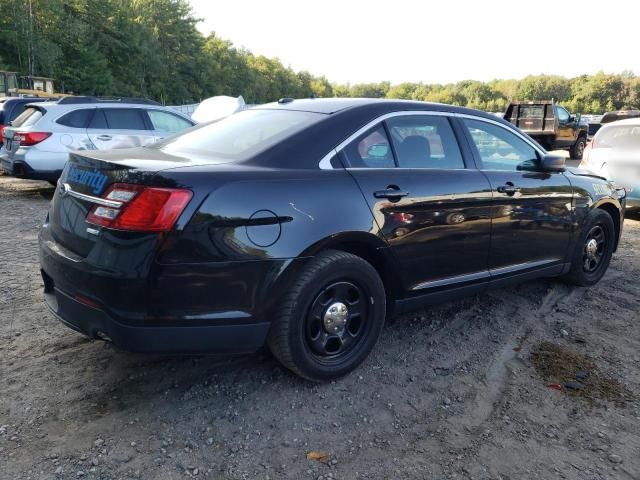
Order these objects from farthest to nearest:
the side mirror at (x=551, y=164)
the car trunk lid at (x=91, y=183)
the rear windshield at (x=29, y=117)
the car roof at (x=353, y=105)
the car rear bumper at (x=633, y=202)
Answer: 1. the rear windshield at (x=29, y=117)
2. the car rear bumper at (x=633, y=202)
3. the side mirror at (x=551, y=164)
4. the car roof at (x=353, y=105)
5. the car trunk lid at (x=91, y=183)

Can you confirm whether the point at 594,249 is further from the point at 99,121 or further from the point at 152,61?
the point at 152,61

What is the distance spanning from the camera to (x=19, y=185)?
10.6 meters

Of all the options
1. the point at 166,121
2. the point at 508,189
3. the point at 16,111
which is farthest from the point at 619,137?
the point at 16,111

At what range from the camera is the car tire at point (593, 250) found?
15.7 feet

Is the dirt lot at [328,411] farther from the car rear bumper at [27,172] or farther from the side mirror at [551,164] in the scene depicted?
the car rear bumper at [27,172]

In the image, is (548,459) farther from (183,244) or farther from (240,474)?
(183,244)

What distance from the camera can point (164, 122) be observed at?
995 cm

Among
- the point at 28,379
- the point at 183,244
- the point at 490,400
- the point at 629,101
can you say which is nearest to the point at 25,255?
the point at 28,379

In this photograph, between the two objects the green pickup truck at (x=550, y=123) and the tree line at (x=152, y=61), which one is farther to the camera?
the tree line at (x=152, y=61)

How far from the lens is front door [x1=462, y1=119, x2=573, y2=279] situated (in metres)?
3.92

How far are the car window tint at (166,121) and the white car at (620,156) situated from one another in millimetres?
6994

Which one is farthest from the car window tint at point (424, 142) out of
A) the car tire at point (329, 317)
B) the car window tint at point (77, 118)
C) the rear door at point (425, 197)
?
the car window tint at point (77, 118)

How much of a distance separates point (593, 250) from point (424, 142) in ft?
8.02

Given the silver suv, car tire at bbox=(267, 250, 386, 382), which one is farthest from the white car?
the silver suv
